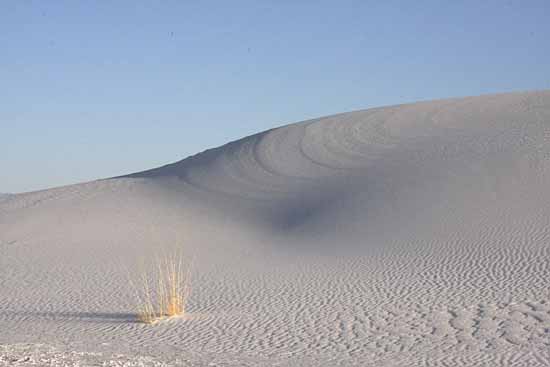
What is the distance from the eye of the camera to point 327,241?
66.9ft

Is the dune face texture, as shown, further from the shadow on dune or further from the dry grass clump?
the dry grass clump

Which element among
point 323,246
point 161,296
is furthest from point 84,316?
point 323,246

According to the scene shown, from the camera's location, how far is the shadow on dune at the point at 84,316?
13.6 m

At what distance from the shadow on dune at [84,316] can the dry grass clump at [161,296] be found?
0.84ft

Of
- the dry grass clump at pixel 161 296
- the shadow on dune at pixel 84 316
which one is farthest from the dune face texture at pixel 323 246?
the dry grass clump at pixel 161 296

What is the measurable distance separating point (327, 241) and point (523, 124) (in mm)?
11619

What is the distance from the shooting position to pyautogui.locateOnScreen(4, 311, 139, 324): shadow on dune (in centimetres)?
1360

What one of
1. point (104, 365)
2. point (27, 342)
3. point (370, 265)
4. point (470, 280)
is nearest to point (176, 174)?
point (370, 265)

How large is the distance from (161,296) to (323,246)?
684cm

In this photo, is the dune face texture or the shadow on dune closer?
the dune face texture

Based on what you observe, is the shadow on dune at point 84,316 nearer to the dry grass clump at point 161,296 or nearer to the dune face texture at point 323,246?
the dune face texture at point 323,246

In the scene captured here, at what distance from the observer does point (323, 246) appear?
65.5 feet

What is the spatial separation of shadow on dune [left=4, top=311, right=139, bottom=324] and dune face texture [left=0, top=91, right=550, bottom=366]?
0.23 feet

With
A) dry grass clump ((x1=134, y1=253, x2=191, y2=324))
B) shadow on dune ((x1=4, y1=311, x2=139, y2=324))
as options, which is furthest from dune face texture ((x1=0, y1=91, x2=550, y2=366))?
dry grass clump ((x1=134, y1=253, x2=191, y2=324))
